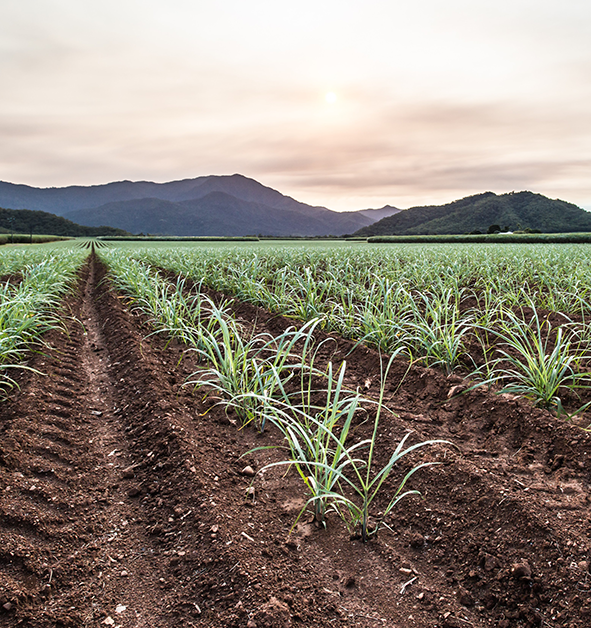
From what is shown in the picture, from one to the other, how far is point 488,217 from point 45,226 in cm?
12590

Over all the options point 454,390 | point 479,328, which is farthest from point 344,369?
point 479,328

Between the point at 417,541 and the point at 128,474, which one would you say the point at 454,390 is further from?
the point at 128,474

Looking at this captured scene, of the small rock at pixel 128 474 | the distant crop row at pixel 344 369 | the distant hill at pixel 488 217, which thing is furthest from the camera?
the distant hill at pixel 488 217

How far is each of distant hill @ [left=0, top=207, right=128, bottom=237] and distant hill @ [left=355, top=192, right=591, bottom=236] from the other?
7520 centimetres

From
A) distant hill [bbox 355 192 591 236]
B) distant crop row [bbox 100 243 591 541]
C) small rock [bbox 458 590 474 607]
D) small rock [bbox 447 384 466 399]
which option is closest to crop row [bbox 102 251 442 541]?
distant crop row [bbox 100 243 591 541]

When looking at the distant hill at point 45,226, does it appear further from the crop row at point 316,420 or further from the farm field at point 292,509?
the farm field at point 292,509

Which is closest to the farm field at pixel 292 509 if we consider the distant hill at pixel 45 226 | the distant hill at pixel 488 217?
the distant hill at pixel 488 217

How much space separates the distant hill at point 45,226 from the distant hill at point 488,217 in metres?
75.2

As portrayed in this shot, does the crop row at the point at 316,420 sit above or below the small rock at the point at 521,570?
above

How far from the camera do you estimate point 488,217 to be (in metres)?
118

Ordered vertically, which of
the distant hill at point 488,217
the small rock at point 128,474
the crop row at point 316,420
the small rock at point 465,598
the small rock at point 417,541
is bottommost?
the small rock at point 465,598

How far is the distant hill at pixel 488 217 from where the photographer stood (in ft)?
360

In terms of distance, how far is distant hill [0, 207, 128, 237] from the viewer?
11688cm

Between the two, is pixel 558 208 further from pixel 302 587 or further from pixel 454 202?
pixel 302 587
